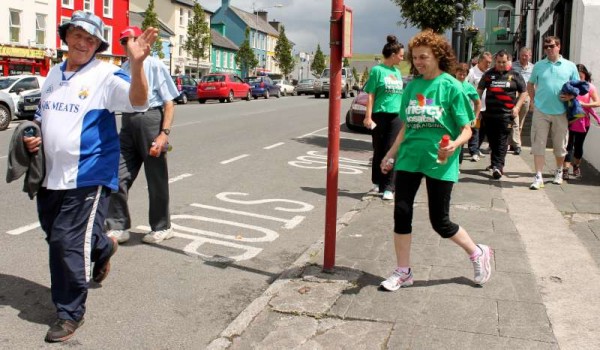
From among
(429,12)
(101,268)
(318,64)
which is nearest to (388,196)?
(101,268)

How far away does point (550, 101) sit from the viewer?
844 cm

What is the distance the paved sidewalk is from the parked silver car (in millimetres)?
12919

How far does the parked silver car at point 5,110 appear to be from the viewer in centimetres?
1656

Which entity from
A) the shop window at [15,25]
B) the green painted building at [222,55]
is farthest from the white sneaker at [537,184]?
the green painted building at [222,55]

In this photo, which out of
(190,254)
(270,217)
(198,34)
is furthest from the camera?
(198,34)

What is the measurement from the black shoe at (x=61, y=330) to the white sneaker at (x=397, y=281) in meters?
2.01

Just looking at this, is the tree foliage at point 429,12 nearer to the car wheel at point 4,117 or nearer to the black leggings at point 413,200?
the car wheel at point 4,117

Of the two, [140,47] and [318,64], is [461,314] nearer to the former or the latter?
[140,47]

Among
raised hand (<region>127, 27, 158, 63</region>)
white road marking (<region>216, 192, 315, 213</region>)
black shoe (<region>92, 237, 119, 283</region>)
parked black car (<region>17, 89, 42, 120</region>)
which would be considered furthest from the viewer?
parked black car (<region>17, 89, 42, 120</region>)

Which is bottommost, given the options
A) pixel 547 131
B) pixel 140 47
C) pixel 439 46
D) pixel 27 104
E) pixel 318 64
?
pixel 27 104

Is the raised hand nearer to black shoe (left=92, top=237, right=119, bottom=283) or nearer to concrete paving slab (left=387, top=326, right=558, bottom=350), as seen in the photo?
black shoe (left=92, top=237, right=119, bottom=283)

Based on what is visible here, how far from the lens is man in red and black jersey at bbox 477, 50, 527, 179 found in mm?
9312

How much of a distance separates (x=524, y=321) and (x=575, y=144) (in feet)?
20.8

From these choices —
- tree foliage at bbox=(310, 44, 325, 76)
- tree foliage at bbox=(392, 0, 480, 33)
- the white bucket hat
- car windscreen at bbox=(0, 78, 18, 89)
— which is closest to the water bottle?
the white bucket hat
